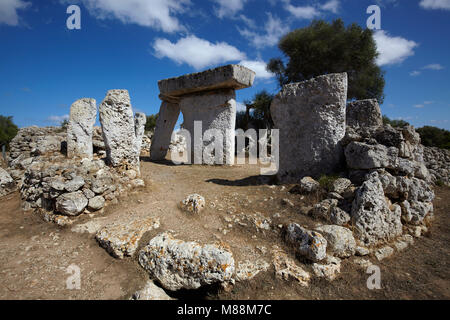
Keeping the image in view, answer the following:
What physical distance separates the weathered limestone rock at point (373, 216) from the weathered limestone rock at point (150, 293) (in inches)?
105

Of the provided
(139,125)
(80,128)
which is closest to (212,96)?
(139,125)

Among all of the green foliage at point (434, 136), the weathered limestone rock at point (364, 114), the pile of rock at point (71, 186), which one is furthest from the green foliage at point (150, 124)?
the green foliage at point (434, 136)

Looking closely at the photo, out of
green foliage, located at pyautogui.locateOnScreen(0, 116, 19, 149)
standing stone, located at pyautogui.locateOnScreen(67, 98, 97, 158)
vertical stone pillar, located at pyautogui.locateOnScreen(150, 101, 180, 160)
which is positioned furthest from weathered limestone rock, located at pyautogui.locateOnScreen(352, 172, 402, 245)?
green foliage, located at pyautogui.locateOnScreen(0, 116, 19, 149)

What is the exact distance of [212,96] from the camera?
312 inches

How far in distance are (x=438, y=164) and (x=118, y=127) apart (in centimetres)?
944

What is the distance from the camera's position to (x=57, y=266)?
2.91 meters

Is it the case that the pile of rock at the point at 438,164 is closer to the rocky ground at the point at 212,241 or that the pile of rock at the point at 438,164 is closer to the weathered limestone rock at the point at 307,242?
the rocky ground at the point at 212,241

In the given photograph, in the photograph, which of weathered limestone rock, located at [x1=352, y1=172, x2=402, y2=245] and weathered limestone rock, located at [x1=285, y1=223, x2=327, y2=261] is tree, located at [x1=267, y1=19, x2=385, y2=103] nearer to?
weathered limestone rock, located at [x1=352, y1=172, x2=402, y2=245]

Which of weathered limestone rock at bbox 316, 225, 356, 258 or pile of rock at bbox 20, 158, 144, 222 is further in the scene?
pile of rock at bbox 20, 158, 144, 222

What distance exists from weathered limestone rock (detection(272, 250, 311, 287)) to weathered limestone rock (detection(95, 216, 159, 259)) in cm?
178

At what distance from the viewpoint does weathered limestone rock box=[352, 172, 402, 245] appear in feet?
10.7

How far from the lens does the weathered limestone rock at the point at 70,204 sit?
12.2ft

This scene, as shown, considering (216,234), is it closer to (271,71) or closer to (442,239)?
(442,239)
